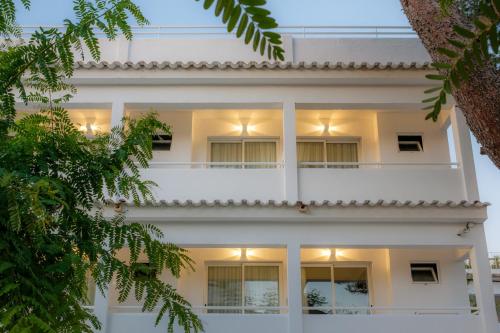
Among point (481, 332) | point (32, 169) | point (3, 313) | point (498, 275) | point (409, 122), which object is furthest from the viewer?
point (498, 275)

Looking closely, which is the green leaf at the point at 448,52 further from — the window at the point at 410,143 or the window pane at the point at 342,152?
the window at the point at 410,143

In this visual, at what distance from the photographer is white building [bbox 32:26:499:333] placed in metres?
10.1

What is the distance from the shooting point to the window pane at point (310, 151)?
40.9ft

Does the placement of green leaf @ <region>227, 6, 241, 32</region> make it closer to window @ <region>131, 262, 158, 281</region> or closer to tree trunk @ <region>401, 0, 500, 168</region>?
tree trunk @ <region>401, 0, 500, 168</region>

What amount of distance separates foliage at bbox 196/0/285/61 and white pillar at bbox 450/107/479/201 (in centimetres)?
1065

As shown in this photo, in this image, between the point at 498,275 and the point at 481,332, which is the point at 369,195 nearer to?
the point at 481,332

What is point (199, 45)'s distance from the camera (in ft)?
42.1

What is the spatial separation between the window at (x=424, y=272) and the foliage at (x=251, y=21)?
447 inches

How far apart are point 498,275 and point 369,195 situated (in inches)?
271

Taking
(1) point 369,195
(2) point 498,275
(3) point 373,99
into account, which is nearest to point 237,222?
(1) point 369,195

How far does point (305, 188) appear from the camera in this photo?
425 inches

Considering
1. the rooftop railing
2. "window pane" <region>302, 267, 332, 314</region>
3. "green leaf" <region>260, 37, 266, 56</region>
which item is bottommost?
"green leaf" <region>260, 37, 266, 56</region>

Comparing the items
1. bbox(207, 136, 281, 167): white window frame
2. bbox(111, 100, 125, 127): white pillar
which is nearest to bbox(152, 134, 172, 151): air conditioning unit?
bbox(207, 136, 281, 167): white window frame

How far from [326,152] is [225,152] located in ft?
7.35
